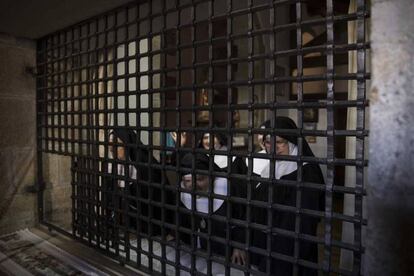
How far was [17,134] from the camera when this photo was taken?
9.41ft

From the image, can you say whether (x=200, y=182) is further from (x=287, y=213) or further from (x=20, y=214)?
(x=20, y=214)

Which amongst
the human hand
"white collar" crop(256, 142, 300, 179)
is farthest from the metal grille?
the human hand

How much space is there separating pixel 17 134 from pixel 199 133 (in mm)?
Answer: 1993

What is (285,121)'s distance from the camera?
7.11ft

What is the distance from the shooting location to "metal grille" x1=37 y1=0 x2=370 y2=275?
1.31 metres

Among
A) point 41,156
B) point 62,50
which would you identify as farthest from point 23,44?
point 41,156

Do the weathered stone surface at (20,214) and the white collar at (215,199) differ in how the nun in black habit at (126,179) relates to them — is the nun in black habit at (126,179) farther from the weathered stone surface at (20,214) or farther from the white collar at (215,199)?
the weathered stone surface at (20,214)

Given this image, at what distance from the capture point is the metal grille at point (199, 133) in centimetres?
131

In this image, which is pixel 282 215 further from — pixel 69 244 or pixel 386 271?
pixel 69 244

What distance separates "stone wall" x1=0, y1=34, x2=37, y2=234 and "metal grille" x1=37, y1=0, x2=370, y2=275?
0.31 ft

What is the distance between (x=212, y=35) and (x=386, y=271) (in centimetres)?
130

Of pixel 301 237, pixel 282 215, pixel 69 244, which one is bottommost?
pixel 69 244

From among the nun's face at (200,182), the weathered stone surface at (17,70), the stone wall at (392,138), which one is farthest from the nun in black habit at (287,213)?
the weathered stone surface at (17,70)

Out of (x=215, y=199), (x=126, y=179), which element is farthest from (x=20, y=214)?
(x=215, y=199)
